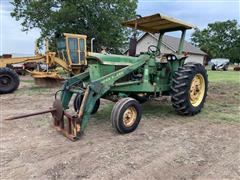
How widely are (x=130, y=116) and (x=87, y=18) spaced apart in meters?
19.0

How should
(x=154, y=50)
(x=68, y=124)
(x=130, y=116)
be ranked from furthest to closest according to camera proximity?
(x=154, y=50) < (x=130, y=116) < (x=68, y=124)

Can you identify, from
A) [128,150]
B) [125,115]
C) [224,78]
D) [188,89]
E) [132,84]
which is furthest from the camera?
[224,78]

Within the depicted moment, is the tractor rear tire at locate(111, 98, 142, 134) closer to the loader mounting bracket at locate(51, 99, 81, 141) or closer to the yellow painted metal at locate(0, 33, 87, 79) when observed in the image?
Result: the loader mounting bracket at locate(51, 99, 81, 141)

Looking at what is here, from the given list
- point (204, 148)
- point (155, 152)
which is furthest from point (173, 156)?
point (204, 148)

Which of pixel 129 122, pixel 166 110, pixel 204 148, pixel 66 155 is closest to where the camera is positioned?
pixel 66 155

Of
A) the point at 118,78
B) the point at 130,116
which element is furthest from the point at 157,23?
the point at 130,116

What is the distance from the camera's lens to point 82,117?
13.8 feet

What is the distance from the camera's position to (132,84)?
5.28 meters

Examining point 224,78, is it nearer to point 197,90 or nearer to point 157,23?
point 197,90

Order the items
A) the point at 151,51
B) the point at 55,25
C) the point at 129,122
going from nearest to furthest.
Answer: the point at 129,122
the point at 151,51
the point at 55,25

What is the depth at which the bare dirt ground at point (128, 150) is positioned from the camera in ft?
10.5

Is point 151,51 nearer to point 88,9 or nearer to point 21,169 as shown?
point 21,169

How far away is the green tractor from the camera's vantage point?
444 centimetres

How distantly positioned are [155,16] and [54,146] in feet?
11.0
